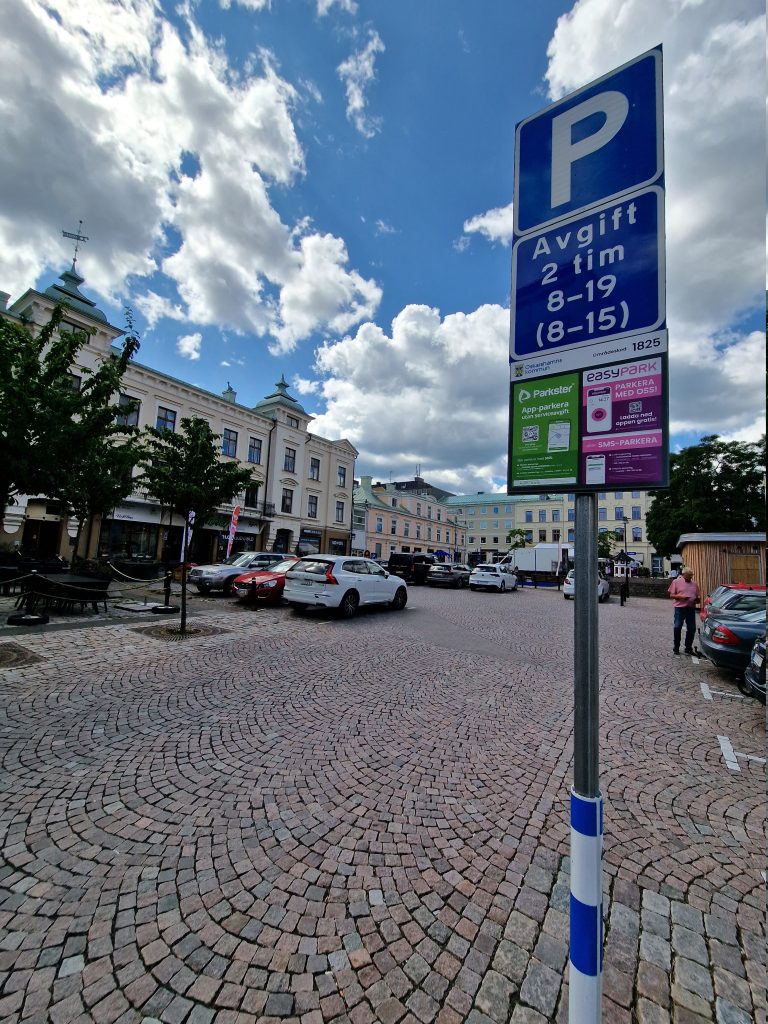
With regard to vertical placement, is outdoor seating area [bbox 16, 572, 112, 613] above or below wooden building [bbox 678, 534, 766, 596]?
below

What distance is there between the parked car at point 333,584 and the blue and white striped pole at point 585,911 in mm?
10015

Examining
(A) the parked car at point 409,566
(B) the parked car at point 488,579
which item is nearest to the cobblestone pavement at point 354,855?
(A) the parked car at point 409,566

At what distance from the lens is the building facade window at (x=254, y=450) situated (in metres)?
35.2

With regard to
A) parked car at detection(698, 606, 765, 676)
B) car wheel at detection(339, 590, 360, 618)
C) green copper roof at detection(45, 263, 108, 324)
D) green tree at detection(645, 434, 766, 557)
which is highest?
green copper roof at detection(45, 263, 108, 324)

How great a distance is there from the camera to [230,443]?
33.5m

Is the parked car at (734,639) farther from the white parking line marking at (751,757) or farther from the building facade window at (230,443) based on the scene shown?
the building facade window at (230,443)

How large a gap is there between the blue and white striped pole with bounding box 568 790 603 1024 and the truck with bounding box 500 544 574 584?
127ft

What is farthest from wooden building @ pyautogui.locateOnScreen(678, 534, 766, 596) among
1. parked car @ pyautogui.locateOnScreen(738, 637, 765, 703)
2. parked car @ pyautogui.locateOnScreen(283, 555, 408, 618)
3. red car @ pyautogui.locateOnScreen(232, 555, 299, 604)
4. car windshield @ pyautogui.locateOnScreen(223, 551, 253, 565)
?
car windshield @ pyautogui.locateOnScreen(223, 551, 253, 565)

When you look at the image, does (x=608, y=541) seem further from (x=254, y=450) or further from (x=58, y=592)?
(x=58, y=592)

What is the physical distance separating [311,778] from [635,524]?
80.4 meters

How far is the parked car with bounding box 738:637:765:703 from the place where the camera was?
18.7 feet

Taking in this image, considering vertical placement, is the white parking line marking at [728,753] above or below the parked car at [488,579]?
below

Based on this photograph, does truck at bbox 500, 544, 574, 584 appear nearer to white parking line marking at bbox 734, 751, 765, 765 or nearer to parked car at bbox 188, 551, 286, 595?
parked car at bbox 188, 551, 286, 595

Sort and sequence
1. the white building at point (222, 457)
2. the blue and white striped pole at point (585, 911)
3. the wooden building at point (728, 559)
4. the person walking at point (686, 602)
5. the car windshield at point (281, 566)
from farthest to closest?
the white building at point (222, 457)
the wooden building at point (728, 559)
the car windshield at point (281, 566)
the person walking at point (686, 602)
the blue and white striped pole at point (585, 911)
